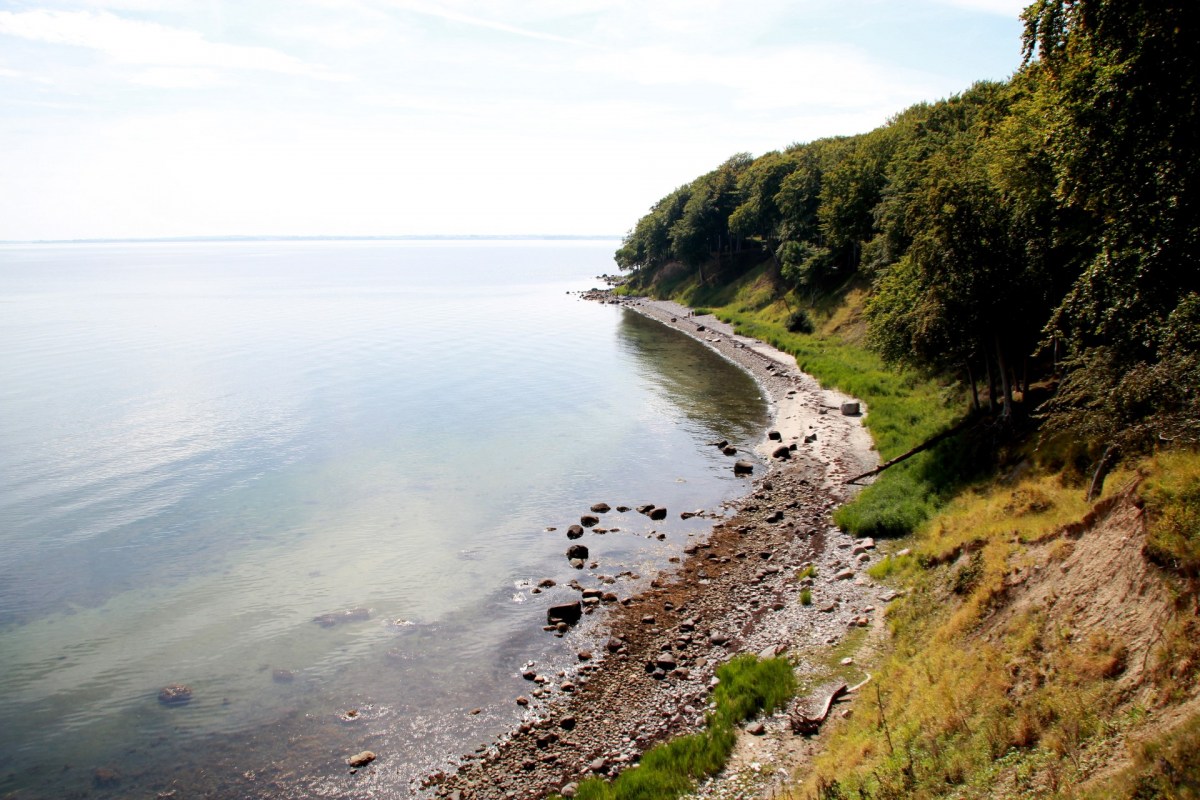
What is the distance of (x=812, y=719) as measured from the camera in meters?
16.0

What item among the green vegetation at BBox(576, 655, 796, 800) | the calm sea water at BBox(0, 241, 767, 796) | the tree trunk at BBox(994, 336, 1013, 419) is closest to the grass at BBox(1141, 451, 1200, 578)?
the green vegetation at BBox(576, 655, 796, 800)

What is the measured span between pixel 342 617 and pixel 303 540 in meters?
7.68

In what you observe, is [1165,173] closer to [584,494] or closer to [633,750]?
[633,750]

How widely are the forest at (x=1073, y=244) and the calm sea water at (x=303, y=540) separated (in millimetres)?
13615

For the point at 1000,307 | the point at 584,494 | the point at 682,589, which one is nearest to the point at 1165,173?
the point at 1000,307

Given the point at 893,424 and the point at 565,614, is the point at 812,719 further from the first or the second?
the point at 893,424

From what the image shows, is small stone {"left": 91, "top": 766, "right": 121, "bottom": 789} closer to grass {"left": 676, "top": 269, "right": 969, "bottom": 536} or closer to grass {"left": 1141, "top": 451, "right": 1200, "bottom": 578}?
grass {"left": 1141, "top": 451, "right": 1200, "bottom": 578}

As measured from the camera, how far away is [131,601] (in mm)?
26266

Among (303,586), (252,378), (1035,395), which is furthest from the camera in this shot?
(252,378)

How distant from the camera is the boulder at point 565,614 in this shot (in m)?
23.9

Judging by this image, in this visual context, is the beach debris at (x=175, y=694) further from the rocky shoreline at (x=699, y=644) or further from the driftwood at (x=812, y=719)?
the driftwood at (x=812, y=719)

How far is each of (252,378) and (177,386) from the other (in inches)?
235

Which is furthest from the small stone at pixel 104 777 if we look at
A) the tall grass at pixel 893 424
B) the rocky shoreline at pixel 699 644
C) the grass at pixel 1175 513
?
the tall grass at pixel 893 424

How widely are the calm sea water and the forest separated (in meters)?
13.6
